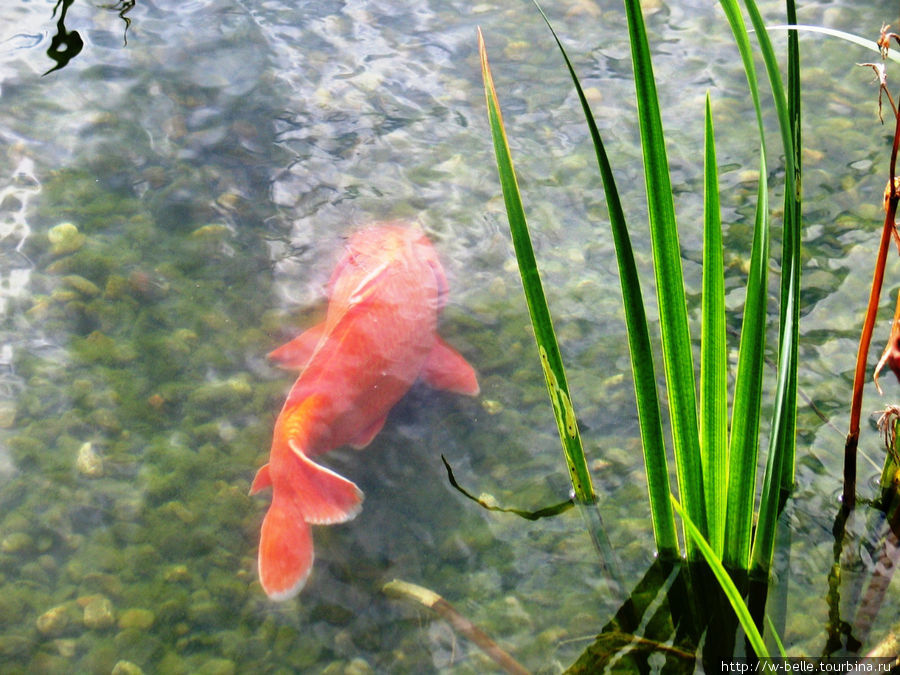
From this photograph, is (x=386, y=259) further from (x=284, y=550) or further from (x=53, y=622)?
(x=53, y=622)

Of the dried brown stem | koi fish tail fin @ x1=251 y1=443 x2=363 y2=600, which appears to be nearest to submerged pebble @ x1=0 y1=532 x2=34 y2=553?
koi fish tail fin @ x1=251 y1=443 x2=363 y2=600

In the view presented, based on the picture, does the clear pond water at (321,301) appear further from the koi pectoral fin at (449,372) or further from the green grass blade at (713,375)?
the green grass blade at (713,375)

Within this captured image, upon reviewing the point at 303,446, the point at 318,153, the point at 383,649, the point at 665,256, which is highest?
the point at 665,256

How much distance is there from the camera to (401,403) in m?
2.54

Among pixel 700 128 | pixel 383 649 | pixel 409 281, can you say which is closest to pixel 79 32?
pixel 409 281

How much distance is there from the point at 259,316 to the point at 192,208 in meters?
0.60

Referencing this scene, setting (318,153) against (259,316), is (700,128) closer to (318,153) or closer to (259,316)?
(318,153)

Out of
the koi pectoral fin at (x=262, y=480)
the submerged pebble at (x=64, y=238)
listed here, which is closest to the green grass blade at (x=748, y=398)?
the koi pectoral fin at (x=262, y=480)

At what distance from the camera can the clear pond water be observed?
2035 millimetres

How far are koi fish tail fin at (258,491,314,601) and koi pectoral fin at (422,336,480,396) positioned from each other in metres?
0.62

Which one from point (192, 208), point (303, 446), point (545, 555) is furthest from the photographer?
point (192, 208)

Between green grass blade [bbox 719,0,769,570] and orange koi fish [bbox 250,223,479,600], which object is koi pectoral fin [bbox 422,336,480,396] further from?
green grass blade [bbox 719,0,769,570]

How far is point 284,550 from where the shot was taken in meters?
2.08

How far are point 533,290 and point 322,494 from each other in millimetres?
880
